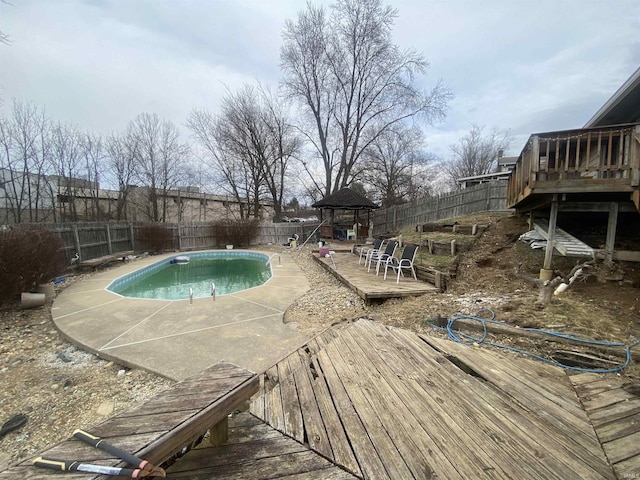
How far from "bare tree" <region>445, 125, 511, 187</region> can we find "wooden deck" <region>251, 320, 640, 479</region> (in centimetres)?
2693

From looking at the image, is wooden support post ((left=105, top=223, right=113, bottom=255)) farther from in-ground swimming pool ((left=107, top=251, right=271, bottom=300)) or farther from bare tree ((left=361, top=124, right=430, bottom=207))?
bare tree ((left=361, top=124, right=430, bottom=207))

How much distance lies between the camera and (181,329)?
13.0ft

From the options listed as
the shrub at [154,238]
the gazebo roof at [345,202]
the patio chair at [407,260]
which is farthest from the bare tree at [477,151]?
the shrub at [154,238]

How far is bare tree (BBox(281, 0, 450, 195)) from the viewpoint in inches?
625

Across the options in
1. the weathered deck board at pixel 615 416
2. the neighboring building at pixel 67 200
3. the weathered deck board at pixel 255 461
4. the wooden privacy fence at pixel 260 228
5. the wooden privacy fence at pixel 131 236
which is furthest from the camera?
the neighboring building at pixel 67 200

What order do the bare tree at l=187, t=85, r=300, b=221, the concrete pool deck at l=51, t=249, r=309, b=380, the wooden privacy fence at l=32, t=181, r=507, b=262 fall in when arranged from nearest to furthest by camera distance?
the concrete pool deck at l=51, t=249, r=309, b=380
the wooden privacy fence at l=32, t=181, r=507, b=262
the bare tree at l=187, t=85, r=300, b=221

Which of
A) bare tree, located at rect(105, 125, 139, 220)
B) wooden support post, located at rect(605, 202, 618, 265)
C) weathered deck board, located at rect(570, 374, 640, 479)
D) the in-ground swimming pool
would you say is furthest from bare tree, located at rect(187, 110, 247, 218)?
weathered deck board, located at rect(570, 374, 640, 479)

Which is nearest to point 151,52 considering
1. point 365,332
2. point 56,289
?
point 56,289

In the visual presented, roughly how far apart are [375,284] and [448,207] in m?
8.71

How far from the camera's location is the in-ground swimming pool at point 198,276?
7203 millimetres

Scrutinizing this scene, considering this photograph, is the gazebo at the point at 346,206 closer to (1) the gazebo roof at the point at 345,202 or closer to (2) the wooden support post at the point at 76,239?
(1) the gazebo roof at the point at 345,202

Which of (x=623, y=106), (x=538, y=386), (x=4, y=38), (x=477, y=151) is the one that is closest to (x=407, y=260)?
(x=538, y=386)

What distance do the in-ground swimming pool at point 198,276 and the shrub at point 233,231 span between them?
1.26 m

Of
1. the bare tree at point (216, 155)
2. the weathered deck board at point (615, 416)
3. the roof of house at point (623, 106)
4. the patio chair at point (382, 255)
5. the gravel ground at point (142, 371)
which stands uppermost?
the bare tree at point (216, 155)
